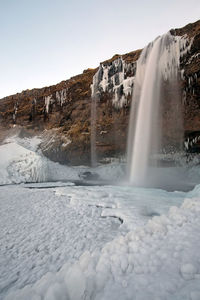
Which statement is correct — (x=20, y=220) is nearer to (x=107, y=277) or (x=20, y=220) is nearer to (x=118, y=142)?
(x=107, y=277)

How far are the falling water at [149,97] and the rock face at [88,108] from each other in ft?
1.69

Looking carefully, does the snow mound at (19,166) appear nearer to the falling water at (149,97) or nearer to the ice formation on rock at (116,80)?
the falling water at (149,97)

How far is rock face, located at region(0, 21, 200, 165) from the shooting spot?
9.66 m

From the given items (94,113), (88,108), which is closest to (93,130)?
(94,113)

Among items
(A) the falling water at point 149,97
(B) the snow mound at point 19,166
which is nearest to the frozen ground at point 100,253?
(A) the falling water at point 149,97

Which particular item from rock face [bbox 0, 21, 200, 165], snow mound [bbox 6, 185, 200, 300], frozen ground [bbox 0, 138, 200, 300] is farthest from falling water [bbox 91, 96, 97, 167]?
snow mound [bbox 6, 185, 200, 300]

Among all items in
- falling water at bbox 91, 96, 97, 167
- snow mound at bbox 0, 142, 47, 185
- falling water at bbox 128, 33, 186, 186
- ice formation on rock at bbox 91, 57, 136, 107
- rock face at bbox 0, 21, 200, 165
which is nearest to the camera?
falling water at bbox 128, 33, 186, 186

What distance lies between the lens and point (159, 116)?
36.3 ft

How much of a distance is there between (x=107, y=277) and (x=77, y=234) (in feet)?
4.39

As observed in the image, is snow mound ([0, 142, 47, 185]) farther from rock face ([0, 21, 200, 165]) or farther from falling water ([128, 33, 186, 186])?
falling water ([128, 33, 186, 186])

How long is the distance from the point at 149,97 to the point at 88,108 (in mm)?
5999

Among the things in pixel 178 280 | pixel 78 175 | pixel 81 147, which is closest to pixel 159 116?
pixel 81 147

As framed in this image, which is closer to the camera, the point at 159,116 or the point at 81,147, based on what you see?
the point at 159,116

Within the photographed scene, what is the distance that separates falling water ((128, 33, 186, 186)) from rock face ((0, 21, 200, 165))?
1.69 feet
